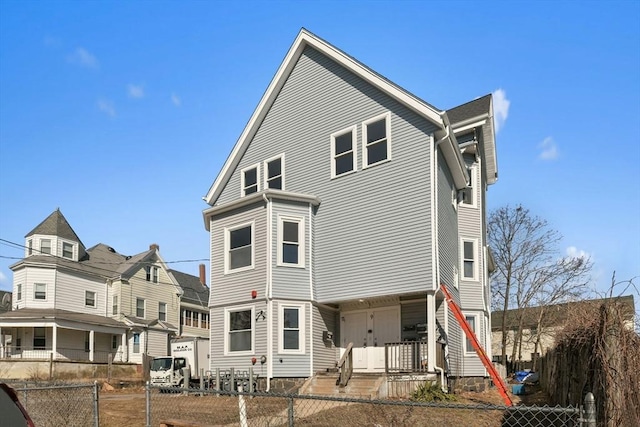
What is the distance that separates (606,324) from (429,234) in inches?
436

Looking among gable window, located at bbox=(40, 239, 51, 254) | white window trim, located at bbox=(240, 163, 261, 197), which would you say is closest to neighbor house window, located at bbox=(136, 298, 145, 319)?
gable window, located at bbox=(40, 239, 51, 254)

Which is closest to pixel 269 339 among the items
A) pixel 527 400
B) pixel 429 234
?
pixel 429 234

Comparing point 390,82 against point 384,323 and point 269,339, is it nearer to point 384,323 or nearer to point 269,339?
point 384,323

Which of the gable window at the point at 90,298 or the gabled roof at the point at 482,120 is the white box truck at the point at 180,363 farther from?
the gabled roof at the point at 482,120

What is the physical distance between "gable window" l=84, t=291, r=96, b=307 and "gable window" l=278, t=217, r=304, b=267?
25.7 m

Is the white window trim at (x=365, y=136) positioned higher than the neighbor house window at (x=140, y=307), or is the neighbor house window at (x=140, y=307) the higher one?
the white window trim at (x=365, y=136)

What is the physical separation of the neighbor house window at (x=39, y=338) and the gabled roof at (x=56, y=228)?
21.2 ft

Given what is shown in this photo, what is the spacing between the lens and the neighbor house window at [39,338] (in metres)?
37.8

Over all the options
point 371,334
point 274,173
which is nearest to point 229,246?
point 274,173

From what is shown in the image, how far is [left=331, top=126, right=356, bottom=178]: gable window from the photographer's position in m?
20.9

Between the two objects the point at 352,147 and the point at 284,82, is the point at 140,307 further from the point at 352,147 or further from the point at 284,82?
the point at 352,147

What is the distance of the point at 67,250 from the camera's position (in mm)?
41531

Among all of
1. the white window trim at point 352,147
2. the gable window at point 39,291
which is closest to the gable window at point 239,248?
the white window trim at point 352,147

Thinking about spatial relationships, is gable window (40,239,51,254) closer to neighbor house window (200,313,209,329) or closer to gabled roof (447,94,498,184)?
neighbor house window (200,313,209,329)
